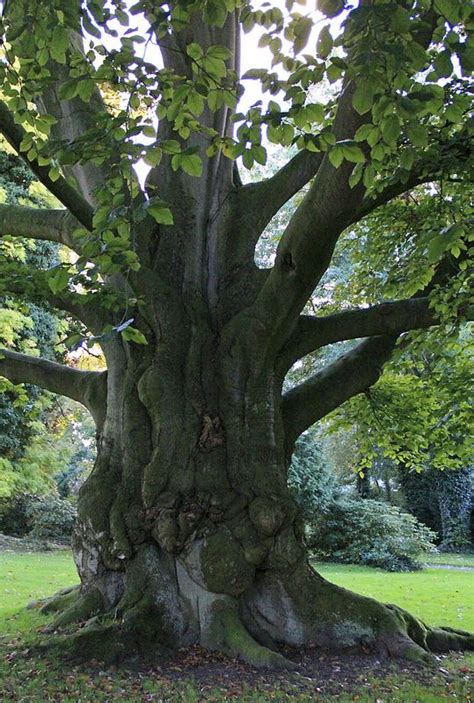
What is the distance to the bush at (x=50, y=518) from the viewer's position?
20.9 metres

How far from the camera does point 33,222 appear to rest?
702cm

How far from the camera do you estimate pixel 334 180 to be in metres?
4.69

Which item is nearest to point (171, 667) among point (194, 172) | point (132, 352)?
point (132, 352)

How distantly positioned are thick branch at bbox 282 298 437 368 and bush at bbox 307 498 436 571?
41.0ft

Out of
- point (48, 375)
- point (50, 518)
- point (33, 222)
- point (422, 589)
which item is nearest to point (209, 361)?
point (48, 375)

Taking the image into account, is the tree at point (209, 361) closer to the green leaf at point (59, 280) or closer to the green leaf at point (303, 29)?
the green leaf at point (59, 280)

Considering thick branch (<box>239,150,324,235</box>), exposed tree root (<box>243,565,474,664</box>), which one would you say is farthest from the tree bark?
thick branch (<box>239,150,324,235</box>)

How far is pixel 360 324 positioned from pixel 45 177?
12.6 feet

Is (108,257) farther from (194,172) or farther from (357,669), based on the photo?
(357,669)

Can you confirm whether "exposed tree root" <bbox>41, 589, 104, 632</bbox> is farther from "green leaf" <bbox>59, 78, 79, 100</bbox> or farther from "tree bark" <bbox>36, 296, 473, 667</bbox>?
"green leaf" <bbox>59, 78, 79, 100</bbox>

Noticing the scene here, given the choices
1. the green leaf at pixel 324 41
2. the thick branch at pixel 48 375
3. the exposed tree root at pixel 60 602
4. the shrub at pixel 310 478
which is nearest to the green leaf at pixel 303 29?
the green leaf at pixel 324 41

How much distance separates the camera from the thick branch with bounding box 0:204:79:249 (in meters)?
6.91

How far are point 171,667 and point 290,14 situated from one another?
5.11 meters

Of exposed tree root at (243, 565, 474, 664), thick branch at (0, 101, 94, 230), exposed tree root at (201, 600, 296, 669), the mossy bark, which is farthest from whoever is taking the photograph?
exposed tree root at (243, 565, 474, 664)
